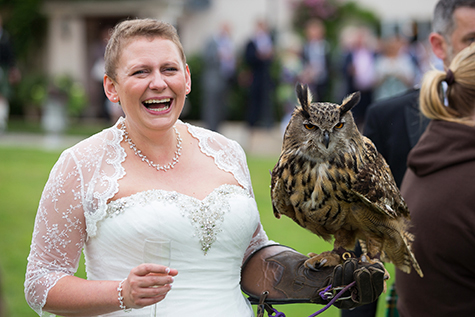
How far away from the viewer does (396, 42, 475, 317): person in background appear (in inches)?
81.7

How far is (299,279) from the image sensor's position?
90.4 inches

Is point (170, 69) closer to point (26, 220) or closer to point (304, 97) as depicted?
point (304, 97)

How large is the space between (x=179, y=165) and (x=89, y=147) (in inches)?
14.6

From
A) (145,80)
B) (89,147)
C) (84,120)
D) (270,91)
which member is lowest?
(84,120)

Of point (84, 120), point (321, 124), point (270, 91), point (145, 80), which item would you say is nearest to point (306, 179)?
point (321, 124)

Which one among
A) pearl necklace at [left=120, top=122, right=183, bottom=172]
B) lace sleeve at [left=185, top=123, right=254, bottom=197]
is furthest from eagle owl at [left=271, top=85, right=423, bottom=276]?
pearl necklace at [left=120, top=122, right=183, bottom=172]

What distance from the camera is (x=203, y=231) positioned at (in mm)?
2051

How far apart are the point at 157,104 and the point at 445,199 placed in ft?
3.95

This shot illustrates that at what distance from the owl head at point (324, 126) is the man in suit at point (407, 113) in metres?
0.60

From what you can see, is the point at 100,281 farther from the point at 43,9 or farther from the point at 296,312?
the point at 43,9

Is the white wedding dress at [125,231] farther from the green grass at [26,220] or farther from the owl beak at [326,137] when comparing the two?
the green grass at [26,220]

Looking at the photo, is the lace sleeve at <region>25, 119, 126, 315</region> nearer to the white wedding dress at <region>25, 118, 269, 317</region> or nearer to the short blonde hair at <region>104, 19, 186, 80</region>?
the white wedding dress at <region>25, 118, 269, 317</region>

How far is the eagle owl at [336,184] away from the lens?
2184 millimetres

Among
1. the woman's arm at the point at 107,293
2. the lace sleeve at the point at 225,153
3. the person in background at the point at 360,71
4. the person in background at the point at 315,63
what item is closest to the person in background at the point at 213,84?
the person in background at the point at 315,63
